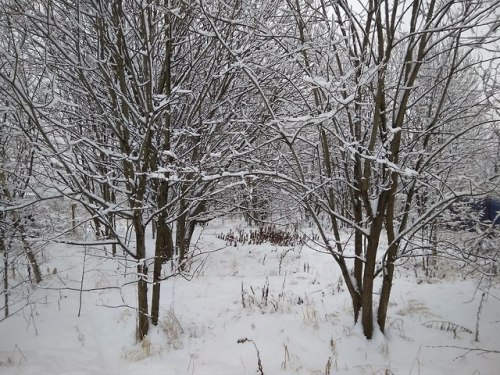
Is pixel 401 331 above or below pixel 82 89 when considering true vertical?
below

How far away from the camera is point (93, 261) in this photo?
23.0 ft

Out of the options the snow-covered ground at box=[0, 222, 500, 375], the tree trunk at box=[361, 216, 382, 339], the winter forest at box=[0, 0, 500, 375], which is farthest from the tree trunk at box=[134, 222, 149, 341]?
the tree trunk at box=[361, 216, 382, 339]

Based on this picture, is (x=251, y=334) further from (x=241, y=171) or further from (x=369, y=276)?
(x=241, y=171)

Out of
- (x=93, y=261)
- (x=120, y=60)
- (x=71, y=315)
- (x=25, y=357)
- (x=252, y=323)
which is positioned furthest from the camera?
(x=93, y=261)

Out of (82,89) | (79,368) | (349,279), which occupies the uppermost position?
(82,89)

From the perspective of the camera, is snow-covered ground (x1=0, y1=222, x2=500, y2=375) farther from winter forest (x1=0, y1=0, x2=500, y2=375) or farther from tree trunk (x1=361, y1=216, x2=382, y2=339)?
tree trunk (x1=361, y1=216, x2=382, y2=339)

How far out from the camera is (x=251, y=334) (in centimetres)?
381

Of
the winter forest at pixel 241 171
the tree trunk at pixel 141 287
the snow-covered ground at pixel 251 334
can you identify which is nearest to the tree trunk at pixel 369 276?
the winter forest at pixel 241 171

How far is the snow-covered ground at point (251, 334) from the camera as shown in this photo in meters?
3.27

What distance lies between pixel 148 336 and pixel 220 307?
3.69ft

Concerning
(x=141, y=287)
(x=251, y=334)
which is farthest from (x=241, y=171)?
(x=251, y=334)

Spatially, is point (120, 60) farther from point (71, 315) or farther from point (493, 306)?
point (493, 306)

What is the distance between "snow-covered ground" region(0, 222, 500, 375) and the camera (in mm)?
3270

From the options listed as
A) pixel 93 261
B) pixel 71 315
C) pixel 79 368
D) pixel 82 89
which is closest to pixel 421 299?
pixel 79 368
